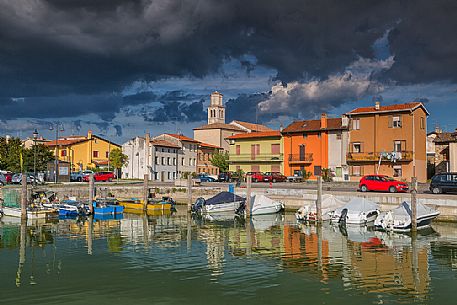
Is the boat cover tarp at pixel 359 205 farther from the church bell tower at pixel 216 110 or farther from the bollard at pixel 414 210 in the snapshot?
the church bell tower at pixel 216 110

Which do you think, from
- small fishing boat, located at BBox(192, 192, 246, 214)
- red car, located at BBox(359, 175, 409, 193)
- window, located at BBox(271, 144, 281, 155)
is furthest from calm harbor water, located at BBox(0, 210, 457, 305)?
window, located at BBox(271, 144, 281, 155)

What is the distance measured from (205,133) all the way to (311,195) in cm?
6886

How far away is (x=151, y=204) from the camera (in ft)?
155

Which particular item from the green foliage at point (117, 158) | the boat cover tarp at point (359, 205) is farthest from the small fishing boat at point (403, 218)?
the green foliage at point (117, 158)

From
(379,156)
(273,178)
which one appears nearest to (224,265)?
(273,178)

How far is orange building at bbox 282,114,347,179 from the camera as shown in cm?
7075

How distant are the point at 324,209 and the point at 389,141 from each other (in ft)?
106

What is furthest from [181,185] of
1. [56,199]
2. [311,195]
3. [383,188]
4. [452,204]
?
[452,204]

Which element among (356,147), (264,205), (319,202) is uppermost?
(356,147)

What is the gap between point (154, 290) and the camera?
1830 centimetres

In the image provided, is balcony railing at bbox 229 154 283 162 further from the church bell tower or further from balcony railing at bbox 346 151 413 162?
the church bell tower

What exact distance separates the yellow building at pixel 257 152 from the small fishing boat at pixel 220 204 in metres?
32.8

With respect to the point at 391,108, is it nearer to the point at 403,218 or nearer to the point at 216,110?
the point at 403,218

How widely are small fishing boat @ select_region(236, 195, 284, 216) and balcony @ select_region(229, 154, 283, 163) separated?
3217cm
